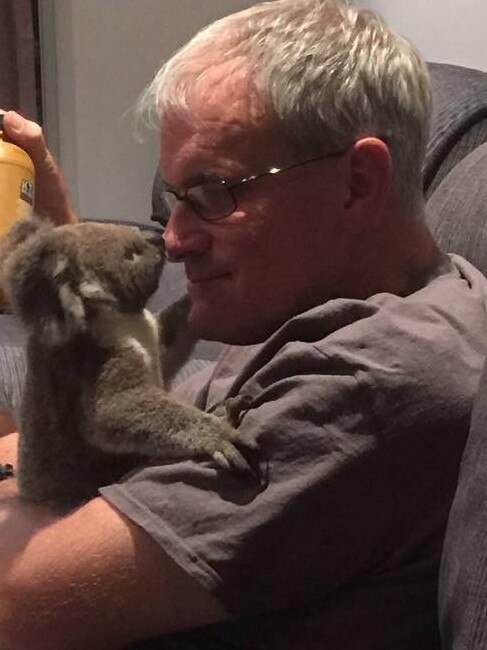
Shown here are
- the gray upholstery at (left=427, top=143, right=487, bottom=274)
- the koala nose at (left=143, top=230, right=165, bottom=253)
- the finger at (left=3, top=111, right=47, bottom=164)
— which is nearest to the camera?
the koala nose at (left=143, top=230, right=165, bottom=253)

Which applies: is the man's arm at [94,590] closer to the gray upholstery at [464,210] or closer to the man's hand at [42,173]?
the gray upholstery at [464,210]

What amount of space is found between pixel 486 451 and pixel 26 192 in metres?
1.36

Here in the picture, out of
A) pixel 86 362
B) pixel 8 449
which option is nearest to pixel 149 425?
pixel 86 362

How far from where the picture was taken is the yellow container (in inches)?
76.7

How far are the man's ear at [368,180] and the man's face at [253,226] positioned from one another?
0.04 ft

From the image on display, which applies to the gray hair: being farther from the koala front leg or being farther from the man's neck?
the koala front leg

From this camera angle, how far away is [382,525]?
94cm

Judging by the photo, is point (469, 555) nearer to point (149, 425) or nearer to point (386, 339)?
point (386, 339)

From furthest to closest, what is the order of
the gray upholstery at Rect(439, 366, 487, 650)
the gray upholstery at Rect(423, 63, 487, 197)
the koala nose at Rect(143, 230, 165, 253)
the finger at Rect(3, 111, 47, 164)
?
1. the finger at Rect(3, 111, 47, 164)
2. the gray upholstery at Rect(423, 63, 487, 197)
3. the koala nose at Rect(143, 230, 165, 253)
4. the gray upholstery at Rect(439, 366, 487, 650)

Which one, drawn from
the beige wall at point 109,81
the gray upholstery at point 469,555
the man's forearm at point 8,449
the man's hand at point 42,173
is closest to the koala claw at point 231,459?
the gray upholstery at point 469,555

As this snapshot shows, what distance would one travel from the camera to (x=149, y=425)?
1104 mm

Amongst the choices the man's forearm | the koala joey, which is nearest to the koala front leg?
the koala joey

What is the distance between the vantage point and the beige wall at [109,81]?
3473 mm

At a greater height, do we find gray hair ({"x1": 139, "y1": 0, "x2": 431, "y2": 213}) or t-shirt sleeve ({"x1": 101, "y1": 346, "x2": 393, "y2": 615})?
gray hair ({"x1": 139, "y1": 0, "x2": 431, "y2": 213})
